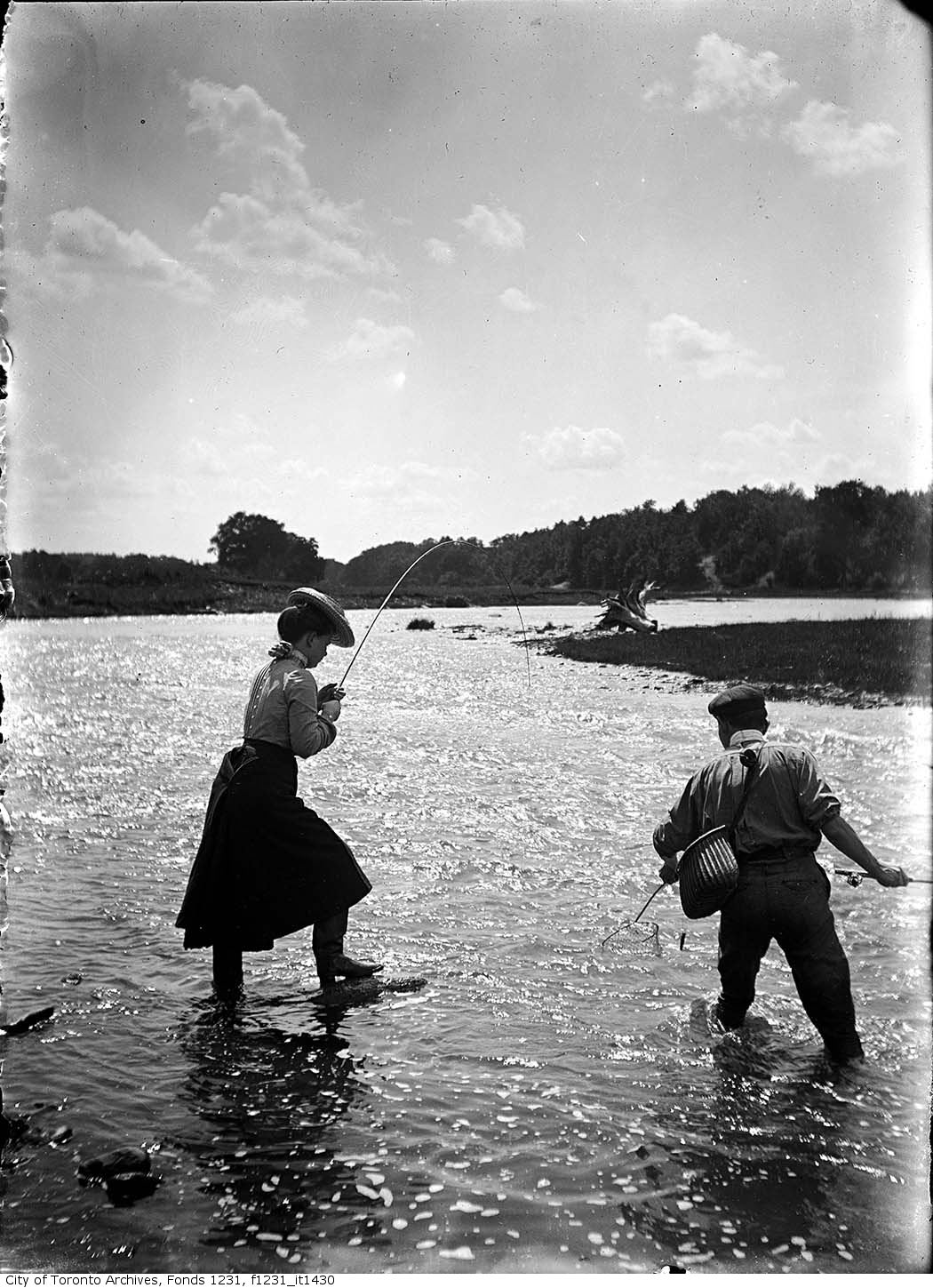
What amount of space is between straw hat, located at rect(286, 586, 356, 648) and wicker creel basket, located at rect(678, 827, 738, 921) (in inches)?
77.3

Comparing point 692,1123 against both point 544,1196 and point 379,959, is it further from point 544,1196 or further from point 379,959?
point 379,959

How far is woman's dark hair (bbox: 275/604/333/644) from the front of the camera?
4.98 meters

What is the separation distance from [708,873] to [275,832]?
2143mm

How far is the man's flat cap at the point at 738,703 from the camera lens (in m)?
4.46

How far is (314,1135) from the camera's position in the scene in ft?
12.6

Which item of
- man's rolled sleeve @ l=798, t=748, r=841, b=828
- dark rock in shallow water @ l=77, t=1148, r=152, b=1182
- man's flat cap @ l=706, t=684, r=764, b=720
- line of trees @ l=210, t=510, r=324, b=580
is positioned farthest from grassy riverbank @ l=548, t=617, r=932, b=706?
dark rock in shallow water @ l=77, t=1148, r=152, b=1182

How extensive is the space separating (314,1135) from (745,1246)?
5.48 feet

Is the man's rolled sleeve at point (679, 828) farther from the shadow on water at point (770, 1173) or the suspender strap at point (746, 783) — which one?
the shadow on water at point (770, 1173)

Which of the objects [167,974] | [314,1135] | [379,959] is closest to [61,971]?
[167,974]

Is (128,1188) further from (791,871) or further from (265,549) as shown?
(265,549)

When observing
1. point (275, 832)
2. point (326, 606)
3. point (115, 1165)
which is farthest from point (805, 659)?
point (115, 1165)

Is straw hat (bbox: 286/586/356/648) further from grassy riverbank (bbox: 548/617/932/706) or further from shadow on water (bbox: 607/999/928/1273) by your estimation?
grassy riverbank (bbox: 548/617/932/706)

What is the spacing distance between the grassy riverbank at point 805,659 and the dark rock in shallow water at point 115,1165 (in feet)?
21.7

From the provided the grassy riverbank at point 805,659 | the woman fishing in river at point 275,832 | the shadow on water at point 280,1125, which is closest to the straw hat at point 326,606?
the woman fishing in river at point 275,832
